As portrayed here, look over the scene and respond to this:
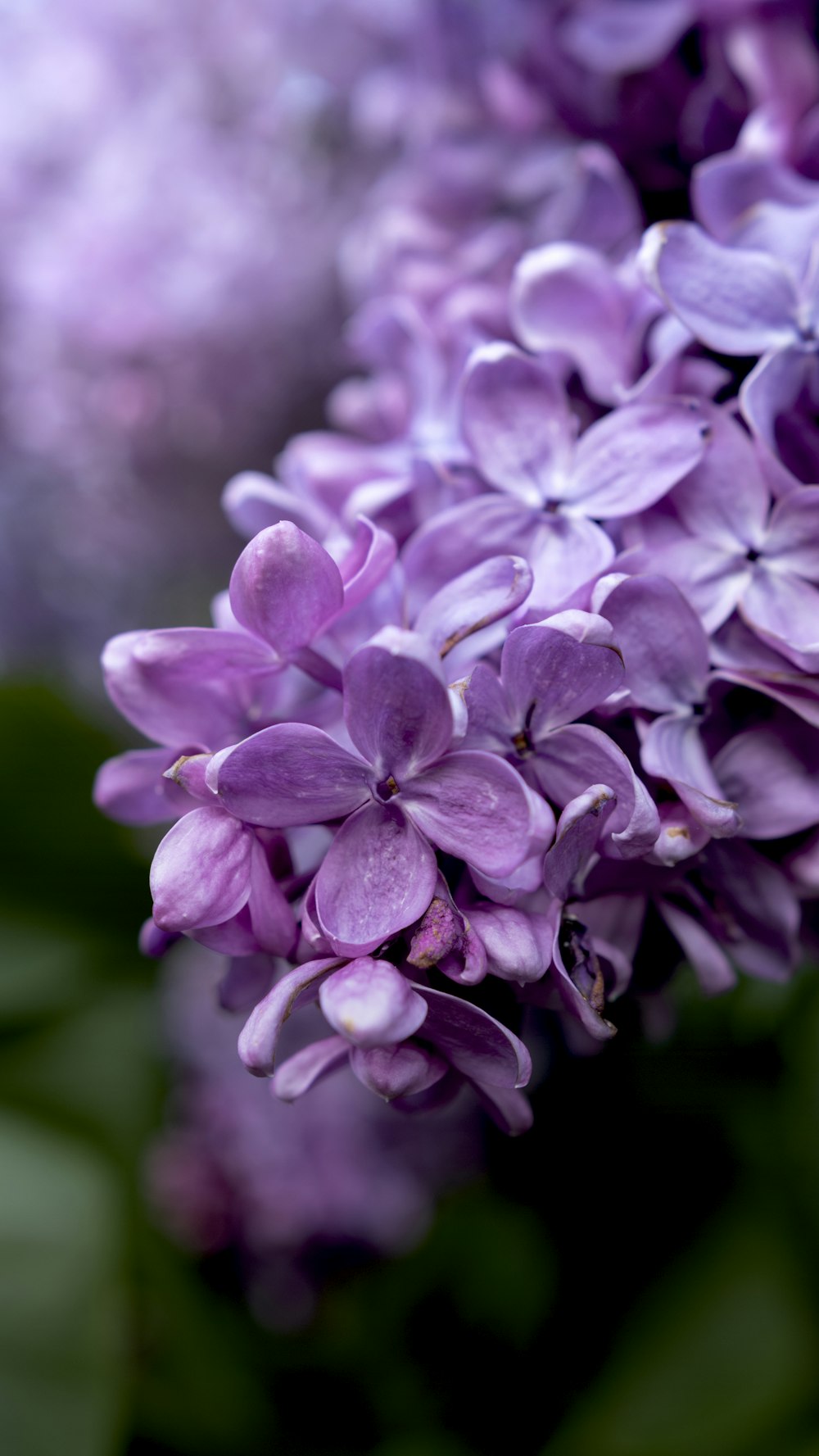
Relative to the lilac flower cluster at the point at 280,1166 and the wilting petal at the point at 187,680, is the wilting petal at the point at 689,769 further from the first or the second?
the lilac flower cluster at the point at 280,1166

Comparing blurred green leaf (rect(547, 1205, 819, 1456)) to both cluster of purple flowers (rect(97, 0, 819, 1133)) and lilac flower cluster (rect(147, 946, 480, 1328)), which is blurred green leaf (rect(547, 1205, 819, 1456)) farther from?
cluster of purple flowers (rect(97, 0, 819, 1133))

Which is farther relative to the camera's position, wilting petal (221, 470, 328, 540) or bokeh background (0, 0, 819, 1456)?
bokeh background (0, 0, 819, 1456)

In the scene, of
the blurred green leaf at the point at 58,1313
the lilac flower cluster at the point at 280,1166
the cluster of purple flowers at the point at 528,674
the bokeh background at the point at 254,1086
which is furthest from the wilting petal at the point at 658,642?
the lilac flower cluster at the point at 280,1166

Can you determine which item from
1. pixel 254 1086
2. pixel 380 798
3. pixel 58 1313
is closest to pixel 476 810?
pixel 380 798

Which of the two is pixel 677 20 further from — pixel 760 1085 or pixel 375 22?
pixel 760 1085

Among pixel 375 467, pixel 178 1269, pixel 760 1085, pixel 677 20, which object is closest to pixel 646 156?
pixel 677 20

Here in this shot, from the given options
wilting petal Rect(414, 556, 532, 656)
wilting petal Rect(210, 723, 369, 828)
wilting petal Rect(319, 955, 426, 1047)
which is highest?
wilting petal Rect(414, 556, 532, 656)

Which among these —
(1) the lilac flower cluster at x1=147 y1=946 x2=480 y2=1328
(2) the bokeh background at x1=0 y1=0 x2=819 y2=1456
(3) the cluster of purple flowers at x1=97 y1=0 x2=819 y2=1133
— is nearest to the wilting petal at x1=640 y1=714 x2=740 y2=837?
(3) the cluster of purple flowers at x1=97 y1=0 x2=819 y2=1133
